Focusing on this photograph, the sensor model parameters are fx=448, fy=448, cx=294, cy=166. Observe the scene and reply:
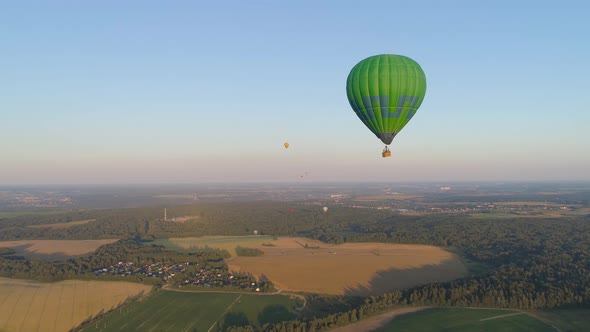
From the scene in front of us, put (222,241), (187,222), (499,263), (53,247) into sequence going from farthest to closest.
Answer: (187,222) → (222,241) → (53,247) → (499,263)

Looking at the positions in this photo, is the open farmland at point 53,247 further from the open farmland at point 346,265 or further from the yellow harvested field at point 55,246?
the open farmland at point 346,265

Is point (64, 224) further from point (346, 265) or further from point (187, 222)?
point (346, 265)

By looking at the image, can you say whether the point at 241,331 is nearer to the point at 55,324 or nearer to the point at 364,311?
the point at 364,311

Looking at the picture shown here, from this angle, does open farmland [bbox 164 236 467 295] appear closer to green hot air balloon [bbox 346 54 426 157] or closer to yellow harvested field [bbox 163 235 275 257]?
yellow harvested field [bbox 163 235 275 257]

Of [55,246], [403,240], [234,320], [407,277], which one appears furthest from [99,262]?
[403,240]

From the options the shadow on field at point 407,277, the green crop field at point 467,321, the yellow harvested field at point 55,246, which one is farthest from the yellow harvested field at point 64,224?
the green crop field at point 467,321

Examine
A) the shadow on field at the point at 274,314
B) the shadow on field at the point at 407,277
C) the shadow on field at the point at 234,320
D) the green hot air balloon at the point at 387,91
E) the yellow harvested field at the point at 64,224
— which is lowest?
the shadow on field at the point at 234,320
